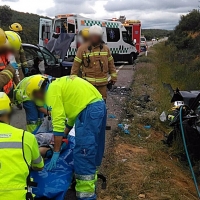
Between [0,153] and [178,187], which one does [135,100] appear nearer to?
[178,187]

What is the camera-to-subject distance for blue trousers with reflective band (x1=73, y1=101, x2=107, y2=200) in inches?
119

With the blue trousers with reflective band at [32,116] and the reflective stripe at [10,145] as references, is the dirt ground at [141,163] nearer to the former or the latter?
the blue trousers with reflective band at [32,116]

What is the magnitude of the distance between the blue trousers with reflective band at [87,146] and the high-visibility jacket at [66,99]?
7cm

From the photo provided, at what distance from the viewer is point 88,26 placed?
15.2 metres

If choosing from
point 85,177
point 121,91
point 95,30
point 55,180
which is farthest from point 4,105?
point 121,91

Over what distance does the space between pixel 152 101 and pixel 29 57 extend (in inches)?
127

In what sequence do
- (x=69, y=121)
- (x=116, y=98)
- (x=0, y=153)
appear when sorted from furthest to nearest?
(x=116, y=98)
(x=69, y=121)
(x=0, y=153)

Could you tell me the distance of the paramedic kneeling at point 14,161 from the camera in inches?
85.8

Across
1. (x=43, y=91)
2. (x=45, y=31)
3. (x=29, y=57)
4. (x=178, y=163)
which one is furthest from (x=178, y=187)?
(x=45, y=31)

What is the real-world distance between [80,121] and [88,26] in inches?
497

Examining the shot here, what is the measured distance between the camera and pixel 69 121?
3293 millimetres

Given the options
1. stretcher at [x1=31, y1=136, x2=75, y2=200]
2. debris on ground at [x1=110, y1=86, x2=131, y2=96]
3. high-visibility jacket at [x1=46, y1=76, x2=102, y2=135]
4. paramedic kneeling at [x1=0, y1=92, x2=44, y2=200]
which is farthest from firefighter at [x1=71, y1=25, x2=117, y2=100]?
debris on ground at [x1=110, y1=86, x2=131, y2=96]

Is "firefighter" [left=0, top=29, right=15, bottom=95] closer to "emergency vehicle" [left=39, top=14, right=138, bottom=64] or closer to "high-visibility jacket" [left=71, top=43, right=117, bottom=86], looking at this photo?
"high-visibility jacket" [left=71, top=43, right=117, bottom=86]

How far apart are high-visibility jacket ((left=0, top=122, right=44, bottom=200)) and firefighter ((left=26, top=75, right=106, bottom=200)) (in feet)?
2.41
